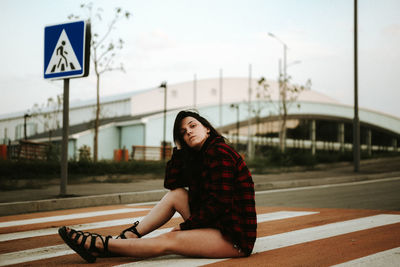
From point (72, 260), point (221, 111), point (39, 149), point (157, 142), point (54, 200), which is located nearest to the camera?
point (72, 260)

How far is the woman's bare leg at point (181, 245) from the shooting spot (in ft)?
12.0

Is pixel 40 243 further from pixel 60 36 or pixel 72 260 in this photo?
pixel 60 36

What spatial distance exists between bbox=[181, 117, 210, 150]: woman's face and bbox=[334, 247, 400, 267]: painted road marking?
151 centimetres

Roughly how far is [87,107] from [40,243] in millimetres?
52589

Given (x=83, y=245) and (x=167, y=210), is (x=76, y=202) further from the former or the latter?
(x=83, y=245)

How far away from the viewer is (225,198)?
3.59 metres

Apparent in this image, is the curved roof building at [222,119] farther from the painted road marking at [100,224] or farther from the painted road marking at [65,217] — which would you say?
the painted road marking at [100,224]

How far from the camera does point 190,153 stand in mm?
4023

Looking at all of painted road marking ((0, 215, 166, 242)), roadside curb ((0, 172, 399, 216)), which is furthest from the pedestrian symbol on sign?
painted road marking ((0, 215, 166, 242))

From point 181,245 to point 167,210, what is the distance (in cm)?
45

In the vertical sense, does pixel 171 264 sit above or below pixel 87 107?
below

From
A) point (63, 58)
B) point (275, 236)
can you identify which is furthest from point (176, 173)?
point (63, 58)

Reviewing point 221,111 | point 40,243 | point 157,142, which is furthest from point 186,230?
point 221,111

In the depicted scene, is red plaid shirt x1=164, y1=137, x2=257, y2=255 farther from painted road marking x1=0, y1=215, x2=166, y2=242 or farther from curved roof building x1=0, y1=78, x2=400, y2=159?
curved roof building x1=0, y1=78, x2=400, y2=159
